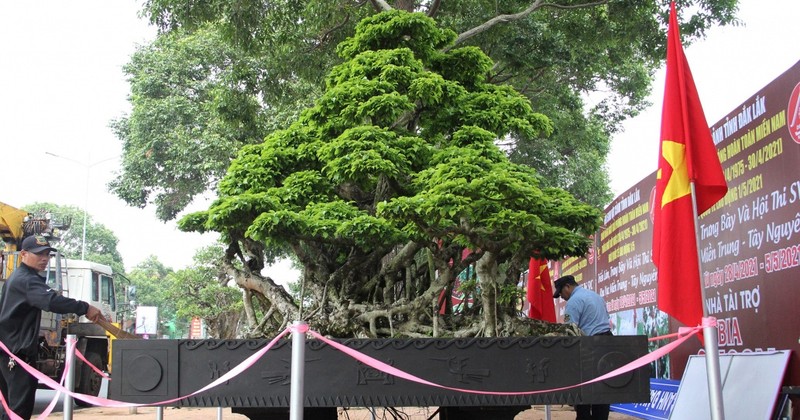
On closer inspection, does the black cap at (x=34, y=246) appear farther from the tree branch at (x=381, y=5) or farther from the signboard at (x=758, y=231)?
the tree branch at (x=381, y=5)

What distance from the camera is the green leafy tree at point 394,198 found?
13.5ft

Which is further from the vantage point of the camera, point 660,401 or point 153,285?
point 153,285

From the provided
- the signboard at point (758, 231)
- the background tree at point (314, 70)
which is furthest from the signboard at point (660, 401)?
the background tree at point (314, 70)

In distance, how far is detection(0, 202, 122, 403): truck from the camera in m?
11.3

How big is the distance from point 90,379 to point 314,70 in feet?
22.1

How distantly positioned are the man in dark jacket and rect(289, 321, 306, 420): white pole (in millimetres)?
1789

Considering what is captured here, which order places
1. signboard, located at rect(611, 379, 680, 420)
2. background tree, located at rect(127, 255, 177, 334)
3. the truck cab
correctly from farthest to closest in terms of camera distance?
background tree, located at rect(127, 255, 177, 334), the truck cab, signboard, located at rect(611, 379, 680, 420)

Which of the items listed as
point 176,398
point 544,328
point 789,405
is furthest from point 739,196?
point 176,398

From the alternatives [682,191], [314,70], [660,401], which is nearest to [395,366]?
[682,191]

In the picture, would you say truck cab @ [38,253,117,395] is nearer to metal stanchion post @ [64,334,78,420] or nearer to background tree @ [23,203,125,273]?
metal stanchion post @ [64,334,78,420]

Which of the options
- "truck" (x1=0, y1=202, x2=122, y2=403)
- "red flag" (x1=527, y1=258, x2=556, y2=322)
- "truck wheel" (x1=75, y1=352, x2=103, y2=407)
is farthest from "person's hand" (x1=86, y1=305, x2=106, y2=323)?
"truck wheel" (x1=75, y1=352, x2=103, y2=407)

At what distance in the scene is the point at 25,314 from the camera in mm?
4723

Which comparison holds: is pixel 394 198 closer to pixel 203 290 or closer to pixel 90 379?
pixel 90 379

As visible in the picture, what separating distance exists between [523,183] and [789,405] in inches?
99.2
